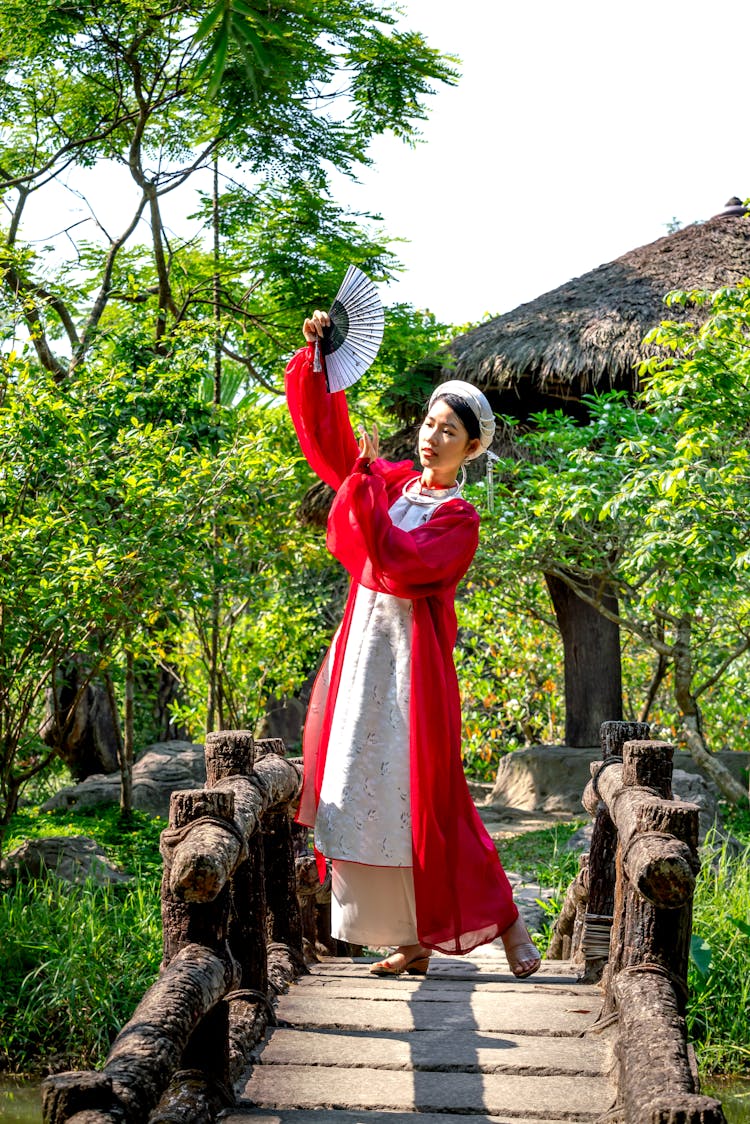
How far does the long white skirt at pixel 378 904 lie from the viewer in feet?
10.3

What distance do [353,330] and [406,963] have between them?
1746 mm

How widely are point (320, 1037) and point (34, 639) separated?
10.9 ft

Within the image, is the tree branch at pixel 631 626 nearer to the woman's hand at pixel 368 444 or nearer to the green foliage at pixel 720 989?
the green foliage at pixel 720 989

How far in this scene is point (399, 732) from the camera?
318cm

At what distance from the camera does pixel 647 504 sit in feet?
21.5

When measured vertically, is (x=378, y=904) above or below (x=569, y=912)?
above

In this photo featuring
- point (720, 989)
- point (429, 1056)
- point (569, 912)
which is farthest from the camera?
point (720, 989)

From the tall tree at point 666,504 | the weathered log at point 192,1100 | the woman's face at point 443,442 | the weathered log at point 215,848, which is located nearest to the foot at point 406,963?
the weathered log at point 215,848

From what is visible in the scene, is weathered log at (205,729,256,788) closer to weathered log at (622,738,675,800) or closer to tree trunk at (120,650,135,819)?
weathered log at (622,738,675,800)

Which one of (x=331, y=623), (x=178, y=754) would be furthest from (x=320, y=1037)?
(x=331, y=623)

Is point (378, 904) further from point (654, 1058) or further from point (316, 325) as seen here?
point (316, 325)

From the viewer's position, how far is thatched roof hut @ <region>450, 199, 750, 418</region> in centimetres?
977

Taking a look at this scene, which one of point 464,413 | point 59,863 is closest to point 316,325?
point 464,413

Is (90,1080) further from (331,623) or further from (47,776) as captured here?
(331,623)
